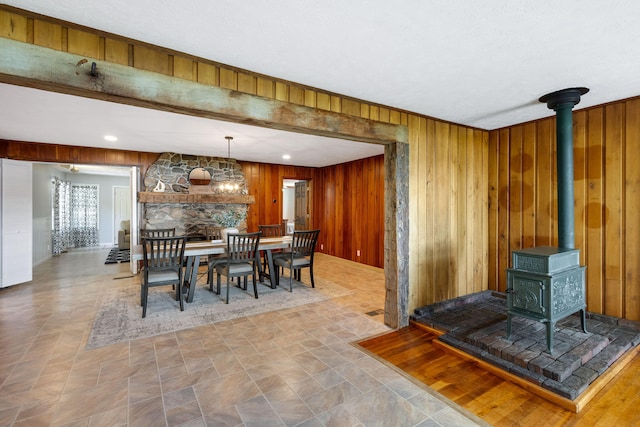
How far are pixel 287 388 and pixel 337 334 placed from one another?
989 millimetres

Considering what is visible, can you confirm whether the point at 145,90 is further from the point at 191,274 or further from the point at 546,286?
the point at 546,286

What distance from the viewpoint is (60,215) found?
785cm

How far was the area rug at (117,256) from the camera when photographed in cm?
676

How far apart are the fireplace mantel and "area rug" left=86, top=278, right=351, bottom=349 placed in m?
1.83

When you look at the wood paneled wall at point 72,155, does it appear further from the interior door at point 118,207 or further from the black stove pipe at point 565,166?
the black stove pipe at point 565,166

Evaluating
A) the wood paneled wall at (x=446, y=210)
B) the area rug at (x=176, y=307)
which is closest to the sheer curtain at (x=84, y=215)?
the area rug at (x=176, y=307)

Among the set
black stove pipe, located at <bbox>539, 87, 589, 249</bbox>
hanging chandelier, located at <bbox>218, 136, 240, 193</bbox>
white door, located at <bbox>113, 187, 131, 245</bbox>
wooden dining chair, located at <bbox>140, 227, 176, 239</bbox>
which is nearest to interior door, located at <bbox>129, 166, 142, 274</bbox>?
wooden dining chair, located at <bbox>140, 227, 176, 239</bbox>

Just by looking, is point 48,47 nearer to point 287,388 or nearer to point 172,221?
point 287,388

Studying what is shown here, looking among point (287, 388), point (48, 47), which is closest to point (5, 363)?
point (287, 388)

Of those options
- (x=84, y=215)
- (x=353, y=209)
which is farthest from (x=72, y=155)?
(x=353, y=209)

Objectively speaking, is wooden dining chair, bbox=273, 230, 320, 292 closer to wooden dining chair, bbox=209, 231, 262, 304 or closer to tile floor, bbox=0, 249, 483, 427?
wooden dining chair, bbox=209, 231, 262, 304

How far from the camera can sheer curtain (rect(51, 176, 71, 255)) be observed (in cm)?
739

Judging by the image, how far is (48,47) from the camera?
1.60 meters

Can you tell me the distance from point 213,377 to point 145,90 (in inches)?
84.4
